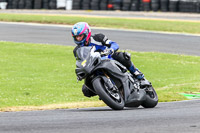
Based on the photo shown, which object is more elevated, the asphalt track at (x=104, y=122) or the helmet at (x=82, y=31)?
the helmet at (x=82, y=31)

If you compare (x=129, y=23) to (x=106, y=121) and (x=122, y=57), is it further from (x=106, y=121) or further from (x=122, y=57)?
(x=106, y=121)

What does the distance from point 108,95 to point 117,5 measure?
115 feet

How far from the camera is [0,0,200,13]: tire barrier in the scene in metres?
39.6

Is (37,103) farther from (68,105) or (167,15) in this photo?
(167,15)

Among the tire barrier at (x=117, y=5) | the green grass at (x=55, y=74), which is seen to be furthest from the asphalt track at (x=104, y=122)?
the tire barrier at (x=117, y=5)

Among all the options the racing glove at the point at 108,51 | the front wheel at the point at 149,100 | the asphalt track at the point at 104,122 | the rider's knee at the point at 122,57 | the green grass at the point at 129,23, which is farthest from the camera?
the green grass at the point at 129,23

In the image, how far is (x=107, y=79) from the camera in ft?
27.2

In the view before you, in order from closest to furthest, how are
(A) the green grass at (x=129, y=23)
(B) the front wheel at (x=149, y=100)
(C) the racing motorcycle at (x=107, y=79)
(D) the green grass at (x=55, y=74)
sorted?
(C) the racing motorcycle at (x=107, y=79) → (B) the front wheel at (x=149, y=100) → (D) the green grass at (x=55, y=74) → (A) the green grass at (x=129, y=23)

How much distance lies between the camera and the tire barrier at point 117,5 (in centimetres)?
3962

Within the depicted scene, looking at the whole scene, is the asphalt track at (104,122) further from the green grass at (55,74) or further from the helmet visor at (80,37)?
the green grass at (55,74)

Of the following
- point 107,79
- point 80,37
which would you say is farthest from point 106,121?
point 80,37

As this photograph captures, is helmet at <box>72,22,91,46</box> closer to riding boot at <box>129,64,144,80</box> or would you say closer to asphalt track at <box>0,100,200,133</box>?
riding boot at <box>129,64,144,80</box>

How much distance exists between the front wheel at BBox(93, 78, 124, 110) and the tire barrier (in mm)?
31532

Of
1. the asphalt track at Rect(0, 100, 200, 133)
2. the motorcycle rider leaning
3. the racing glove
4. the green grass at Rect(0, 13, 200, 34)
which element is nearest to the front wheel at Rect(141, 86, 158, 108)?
the motorcycle rider leaning
